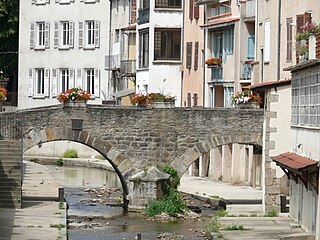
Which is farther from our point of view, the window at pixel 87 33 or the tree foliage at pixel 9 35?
the tree foliage at pixel 9 35

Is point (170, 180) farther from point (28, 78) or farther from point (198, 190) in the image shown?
point (28, 78)

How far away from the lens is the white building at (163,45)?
6931cm

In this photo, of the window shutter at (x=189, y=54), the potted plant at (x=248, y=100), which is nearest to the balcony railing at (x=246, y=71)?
the potted plant at (x=248, y=100)

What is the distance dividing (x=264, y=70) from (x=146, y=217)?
37.7ft

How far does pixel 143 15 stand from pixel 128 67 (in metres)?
6.36

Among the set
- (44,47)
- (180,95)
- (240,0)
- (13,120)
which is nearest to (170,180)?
(13,120)

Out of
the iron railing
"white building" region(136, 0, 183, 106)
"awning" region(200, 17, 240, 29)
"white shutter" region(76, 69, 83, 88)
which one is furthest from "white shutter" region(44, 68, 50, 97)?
the iron railing

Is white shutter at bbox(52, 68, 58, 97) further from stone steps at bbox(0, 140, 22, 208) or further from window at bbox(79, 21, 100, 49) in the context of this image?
stone steps at bbox(0, 140, 22, 208)

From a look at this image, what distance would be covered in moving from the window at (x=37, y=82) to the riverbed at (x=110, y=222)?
25701 mm

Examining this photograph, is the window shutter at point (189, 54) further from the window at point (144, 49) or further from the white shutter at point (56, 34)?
the white shutter at point (56, 34)

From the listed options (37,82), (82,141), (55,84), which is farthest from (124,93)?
(82,141)

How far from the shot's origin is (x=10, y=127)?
154 feet

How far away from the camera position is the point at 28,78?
87438mm

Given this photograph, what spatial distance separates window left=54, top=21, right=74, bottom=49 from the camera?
3401 inches
